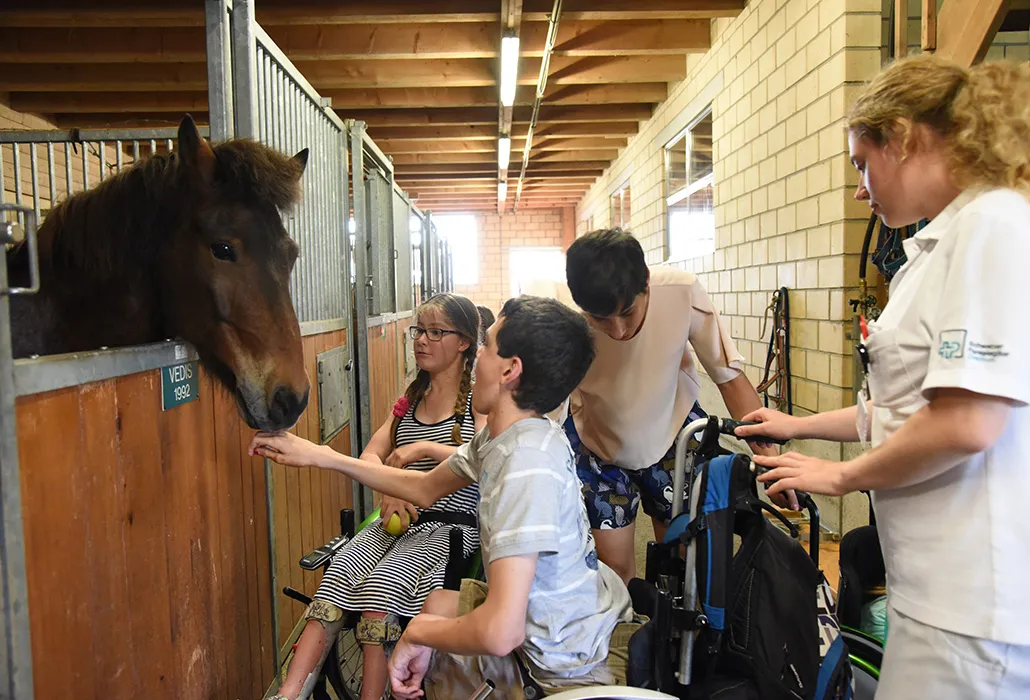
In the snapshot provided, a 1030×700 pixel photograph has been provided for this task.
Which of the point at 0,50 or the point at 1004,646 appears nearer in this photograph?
the point at 1004,646

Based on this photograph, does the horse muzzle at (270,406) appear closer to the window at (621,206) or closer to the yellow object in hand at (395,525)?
the yellow object in hand at (395,525)

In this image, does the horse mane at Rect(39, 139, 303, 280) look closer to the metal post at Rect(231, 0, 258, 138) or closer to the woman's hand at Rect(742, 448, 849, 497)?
the metal post at Rect(231, 0, 258, 138)

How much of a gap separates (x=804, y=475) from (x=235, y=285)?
3.92ft

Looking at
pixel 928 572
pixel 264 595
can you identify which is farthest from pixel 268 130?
pixel 928 572

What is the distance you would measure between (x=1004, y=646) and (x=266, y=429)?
137 cm

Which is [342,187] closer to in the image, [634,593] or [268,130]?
[268,130]

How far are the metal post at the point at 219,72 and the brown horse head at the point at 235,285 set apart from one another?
356mm

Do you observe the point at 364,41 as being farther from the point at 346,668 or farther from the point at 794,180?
the point at 346,668

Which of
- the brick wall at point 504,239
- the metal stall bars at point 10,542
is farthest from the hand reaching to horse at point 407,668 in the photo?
the brick wall at point 504,239

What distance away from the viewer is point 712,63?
541cm

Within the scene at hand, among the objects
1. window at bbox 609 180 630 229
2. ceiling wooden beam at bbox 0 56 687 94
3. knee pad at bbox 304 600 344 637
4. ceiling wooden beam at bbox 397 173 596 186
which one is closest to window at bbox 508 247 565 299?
ceiling wooden beam at bbox 397 173 596 186

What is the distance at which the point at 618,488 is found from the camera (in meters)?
2.00

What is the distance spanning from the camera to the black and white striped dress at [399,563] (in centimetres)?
164

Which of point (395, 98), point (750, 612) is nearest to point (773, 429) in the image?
point (750, 612)
